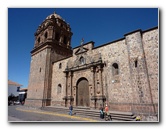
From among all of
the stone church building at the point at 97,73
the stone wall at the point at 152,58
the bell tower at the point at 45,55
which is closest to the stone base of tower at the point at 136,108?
the stone church building at the point at 97,73

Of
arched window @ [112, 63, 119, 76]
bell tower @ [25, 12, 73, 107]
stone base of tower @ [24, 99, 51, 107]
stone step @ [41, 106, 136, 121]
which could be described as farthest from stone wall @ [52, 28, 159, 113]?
bell tower @ [25, 12, 73, 107]

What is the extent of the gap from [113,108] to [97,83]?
2730 millimetres

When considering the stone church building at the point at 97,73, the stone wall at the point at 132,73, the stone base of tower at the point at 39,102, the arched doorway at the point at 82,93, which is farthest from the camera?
the stone base of tower at the point at 39,102

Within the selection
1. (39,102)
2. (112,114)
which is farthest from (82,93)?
(39,102)

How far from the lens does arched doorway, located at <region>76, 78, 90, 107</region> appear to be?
12038 millimetres

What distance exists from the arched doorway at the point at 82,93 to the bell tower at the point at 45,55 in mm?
4879

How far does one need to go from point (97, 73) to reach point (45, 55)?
30.0 ft

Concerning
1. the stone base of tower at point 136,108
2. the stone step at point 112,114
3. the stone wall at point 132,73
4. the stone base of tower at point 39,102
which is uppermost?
the stone wall at point 132,73

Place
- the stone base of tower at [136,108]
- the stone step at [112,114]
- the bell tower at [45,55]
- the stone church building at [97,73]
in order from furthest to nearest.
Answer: the bell tower at [45,55] → the stone church building at [97,73] → the stone step at [112,114] → the stone base of tower at [136,108]

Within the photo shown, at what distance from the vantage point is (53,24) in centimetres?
1831

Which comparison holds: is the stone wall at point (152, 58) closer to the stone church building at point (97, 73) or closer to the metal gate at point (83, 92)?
the stone church building at point (97, 73)

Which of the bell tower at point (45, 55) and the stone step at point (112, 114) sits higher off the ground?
the bell tower at point (45, 55)

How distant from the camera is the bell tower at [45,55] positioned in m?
15.6

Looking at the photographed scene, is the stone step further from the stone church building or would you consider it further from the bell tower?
the bell tower
